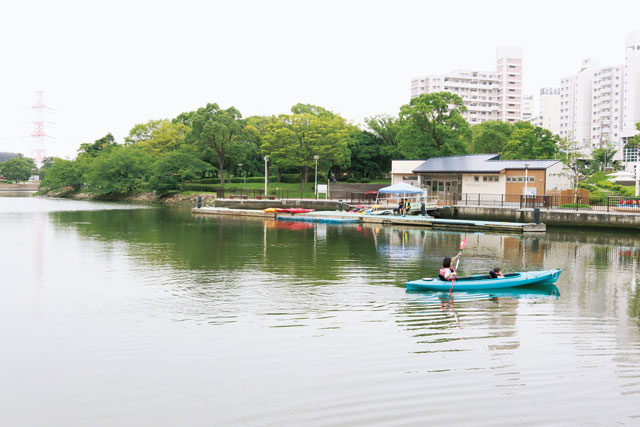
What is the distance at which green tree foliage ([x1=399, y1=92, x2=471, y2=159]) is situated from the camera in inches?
2372

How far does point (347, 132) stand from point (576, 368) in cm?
6373

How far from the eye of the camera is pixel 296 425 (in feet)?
24.9

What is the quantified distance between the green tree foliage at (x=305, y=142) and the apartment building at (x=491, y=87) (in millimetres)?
72804

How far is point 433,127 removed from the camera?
203 ft

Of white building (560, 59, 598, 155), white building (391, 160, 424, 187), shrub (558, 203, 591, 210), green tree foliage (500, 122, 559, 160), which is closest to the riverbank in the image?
shrub (558, 203, 591, 210)

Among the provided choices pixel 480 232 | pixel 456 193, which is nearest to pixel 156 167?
pixel 456 193

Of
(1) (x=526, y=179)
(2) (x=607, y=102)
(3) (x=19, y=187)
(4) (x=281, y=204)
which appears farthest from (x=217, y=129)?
(2) (x=607, y=102)

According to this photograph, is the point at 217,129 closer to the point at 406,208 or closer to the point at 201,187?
the point at 201,187

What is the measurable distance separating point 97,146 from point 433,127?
6819 cm

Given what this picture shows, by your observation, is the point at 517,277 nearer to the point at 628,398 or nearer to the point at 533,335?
the point at 533,335

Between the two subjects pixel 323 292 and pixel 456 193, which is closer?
pixel 323 292

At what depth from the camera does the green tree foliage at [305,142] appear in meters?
69.0

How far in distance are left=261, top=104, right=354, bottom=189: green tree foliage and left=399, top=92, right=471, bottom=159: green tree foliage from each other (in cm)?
957

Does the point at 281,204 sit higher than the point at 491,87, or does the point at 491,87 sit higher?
the point at 491,87
